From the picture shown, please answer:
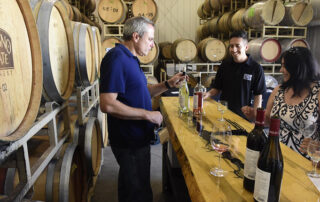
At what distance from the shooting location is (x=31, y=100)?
1.24m

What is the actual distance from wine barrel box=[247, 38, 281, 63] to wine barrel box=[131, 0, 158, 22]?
2.25 meters

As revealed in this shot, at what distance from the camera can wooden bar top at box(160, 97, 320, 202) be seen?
1.00 m

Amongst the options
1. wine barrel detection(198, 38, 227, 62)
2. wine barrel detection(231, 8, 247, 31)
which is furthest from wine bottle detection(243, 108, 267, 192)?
wine barrel detection(198, 38, 227, 62)

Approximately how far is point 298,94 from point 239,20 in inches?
154

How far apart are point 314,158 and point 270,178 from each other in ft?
1.55

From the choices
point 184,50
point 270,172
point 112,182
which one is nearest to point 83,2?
point 184,50

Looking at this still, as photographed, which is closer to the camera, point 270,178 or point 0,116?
point 270,178

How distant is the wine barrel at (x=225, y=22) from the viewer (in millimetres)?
5918

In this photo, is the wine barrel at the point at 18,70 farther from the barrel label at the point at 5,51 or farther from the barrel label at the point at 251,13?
the barrel label at the point at 251,13

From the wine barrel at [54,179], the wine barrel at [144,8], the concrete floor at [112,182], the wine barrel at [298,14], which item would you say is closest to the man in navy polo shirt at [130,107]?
the wine barrel at [54,179]

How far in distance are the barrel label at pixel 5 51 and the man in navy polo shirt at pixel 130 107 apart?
32.5 inches

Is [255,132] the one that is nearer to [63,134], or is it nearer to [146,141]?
[146,141]

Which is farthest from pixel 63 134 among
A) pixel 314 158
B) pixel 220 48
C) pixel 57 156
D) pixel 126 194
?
pixel 220 48

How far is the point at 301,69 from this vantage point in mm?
1869
